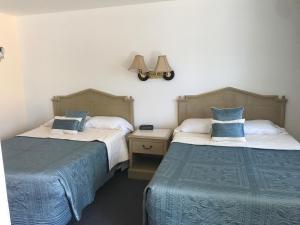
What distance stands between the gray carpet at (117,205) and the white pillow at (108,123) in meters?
0.67

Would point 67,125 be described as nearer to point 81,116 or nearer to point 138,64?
point 81,116

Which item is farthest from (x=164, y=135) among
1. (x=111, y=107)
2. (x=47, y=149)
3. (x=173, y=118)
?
(x=47, y=149)

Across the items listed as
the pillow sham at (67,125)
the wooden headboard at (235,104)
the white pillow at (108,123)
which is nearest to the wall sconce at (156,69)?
the wooden headboard at (235,104)

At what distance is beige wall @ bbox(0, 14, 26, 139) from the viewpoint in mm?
3758

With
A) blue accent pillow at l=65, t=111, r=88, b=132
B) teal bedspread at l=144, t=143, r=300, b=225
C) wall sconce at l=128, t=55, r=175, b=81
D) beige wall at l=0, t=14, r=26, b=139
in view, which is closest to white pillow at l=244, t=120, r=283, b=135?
teal bedspread at l=144, t=143, r=300, b=225

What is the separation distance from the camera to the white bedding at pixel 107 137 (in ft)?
10.1

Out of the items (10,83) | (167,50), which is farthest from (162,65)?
(10,83)

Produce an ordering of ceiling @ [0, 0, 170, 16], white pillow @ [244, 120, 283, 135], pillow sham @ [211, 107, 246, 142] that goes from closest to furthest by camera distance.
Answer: pillow sham @ [211, 107, 246, 142], white pillow @ [244, 120, 283, 135], ceiling @ [0, 0, 170, 16]

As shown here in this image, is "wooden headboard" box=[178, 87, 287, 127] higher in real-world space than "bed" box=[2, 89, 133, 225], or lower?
higher

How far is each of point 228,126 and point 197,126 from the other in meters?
0.45

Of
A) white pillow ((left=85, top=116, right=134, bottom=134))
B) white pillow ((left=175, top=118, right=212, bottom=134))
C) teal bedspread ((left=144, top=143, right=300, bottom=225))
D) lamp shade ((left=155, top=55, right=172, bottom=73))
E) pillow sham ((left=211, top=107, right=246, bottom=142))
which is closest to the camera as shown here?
teal bedspread ((left=144, top=143, right=300, bottom=225))

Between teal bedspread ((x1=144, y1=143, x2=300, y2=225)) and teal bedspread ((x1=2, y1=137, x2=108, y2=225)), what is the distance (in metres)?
0.78

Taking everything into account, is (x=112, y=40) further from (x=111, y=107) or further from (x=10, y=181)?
(x=10, y=181)

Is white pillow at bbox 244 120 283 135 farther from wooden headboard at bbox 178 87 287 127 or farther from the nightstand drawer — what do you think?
the nightstand drawer
